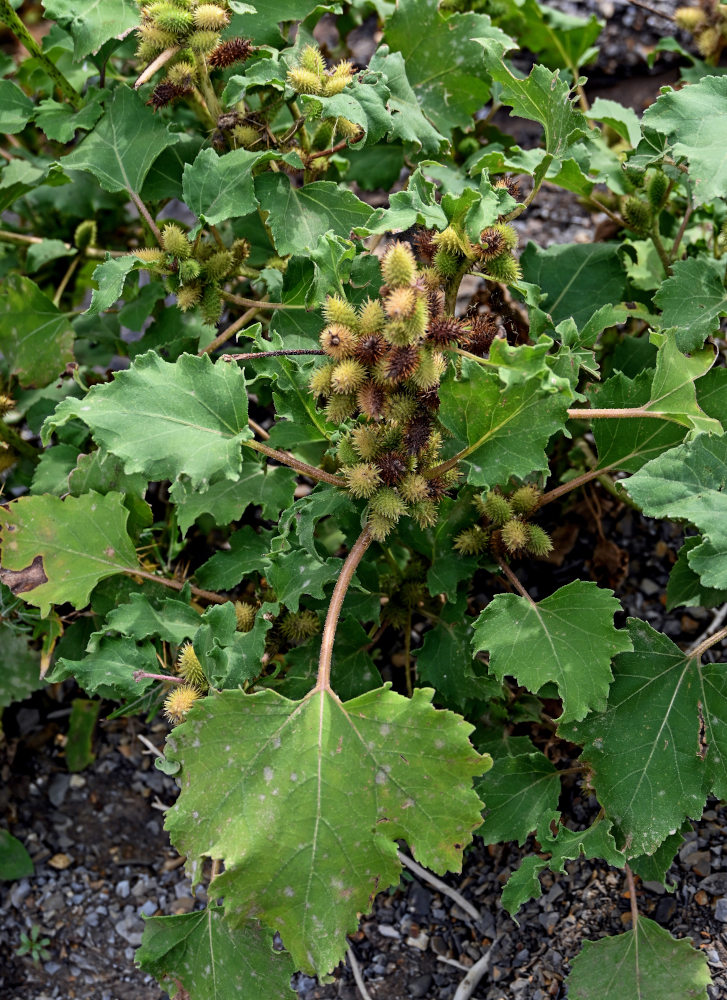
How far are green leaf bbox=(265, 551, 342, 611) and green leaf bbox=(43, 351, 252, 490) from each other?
230 mm

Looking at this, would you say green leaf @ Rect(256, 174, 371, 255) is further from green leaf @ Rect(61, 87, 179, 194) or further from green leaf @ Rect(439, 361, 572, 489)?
green leaf @ Rect(439, 361, 572, 489)

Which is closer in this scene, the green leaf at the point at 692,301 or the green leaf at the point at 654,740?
the green leaf at the point at 654,740

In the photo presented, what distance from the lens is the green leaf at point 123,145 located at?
2.21 metres

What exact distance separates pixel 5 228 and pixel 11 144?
1.49 feet

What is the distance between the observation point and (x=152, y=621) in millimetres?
1958

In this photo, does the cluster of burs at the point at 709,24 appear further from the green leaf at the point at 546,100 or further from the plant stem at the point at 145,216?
the plant stem at the point at 145,216

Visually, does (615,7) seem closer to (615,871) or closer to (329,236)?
(329,236)

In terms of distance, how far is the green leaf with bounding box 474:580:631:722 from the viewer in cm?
171

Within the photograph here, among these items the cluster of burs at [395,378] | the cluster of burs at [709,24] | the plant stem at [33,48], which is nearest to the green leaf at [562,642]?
the cluster of burs at [395,378]

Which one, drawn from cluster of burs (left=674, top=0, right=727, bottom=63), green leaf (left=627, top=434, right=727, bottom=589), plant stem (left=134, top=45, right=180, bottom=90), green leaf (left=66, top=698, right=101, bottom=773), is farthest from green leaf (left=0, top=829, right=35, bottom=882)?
cluster of burs (left=674, top=0, right=727, bottom=63)

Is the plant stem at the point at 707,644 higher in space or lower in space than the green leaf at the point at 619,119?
lower

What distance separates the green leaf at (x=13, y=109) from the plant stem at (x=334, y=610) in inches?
55.3

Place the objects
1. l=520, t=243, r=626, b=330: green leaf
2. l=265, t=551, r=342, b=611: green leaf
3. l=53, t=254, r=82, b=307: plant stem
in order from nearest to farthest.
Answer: l=265, t=551, r=342, b=611: green leaf
l=520, t=243, r=626, b=330: green leaf
l=53, t=254, r=82, b=307: plant stem

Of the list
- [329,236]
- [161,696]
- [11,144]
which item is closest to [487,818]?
[161,696]
